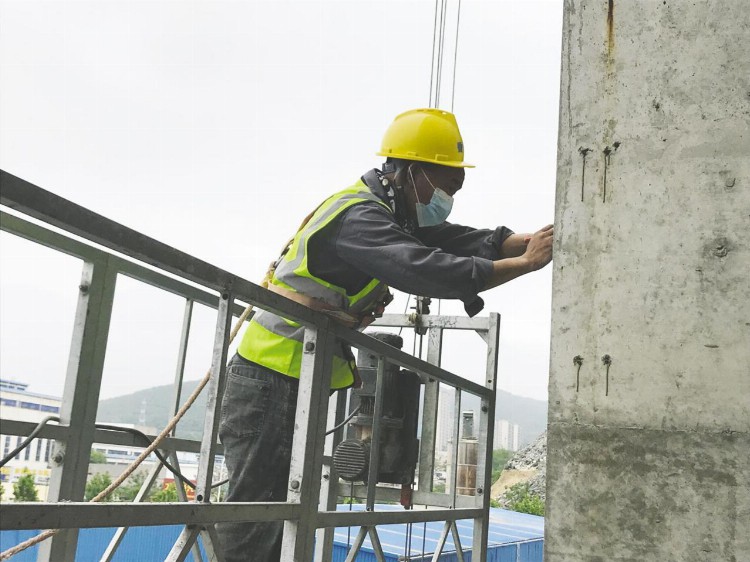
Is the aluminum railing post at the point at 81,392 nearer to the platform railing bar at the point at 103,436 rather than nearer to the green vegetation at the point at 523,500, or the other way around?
the platform railing bar at the point at 103,436

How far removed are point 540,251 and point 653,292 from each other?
50 centimetres

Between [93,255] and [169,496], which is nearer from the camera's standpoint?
[93,255]

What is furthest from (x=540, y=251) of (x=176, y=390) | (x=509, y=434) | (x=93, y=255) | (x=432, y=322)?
(x=509, y=434)

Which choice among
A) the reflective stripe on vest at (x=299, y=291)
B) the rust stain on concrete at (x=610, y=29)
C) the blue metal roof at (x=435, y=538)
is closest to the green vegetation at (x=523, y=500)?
the blue metal roof at (x=435, y=538)

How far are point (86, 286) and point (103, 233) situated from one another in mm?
1153

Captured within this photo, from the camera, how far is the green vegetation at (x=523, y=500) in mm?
57406

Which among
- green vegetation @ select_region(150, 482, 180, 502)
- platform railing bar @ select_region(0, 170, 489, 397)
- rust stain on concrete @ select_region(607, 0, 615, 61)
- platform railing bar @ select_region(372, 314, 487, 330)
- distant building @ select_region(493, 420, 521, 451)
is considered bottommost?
green vegetation @ select_region(150, 482, 180, 502)

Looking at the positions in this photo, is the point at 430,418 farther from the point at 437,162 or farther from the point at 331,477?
the point at 437,162

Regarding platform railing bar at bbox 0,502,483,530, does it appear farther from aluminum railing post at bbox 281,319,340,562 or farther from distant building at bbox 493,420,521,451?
distant building at bbox 493,420,521,451

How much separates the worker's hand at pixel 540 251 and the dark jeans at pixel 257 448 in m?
1.09

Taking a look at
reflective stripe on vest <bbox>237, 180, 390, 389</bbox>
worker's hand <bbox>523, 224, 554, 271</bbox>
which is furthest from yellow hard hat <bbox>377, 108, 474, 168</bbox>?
worker's hand <bbox>523, 224, 554, 271</bbox>

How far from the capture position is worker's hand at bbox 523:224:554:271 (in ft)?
10.6

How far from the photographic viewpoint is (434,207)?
3.69 meters

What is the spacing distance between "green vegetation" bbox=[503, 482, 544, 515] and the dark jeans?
55324 millimetres
